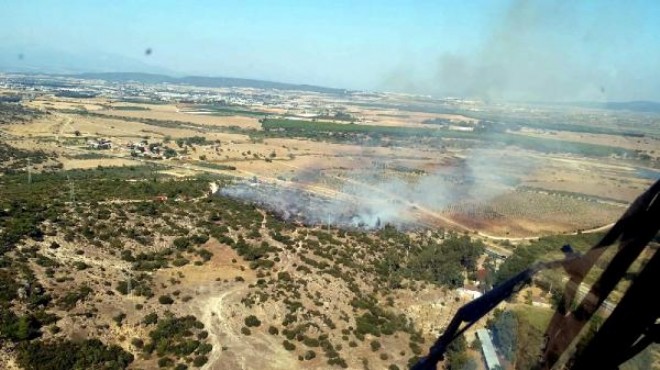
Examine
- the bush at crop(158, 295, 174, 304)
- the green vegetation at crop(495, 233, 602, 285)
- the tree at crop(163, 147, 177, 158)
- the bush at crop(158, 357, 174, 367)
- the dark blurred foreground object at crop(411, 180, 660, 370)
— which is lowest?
the tree at crop(163, 147, 177, 158)

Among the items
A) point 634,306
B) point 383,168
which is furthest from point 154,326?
point 383,168

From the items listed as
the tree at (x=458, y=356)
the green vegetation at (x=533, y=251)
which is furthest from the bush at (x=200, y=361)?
the green vegetation at (x=533, y=251)

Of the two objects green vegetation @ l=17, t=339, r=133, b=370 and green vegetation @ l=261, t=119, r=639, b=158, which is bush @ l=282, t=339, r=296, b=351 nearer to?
green vegetation @ l=17, t=339, r=133, b=370

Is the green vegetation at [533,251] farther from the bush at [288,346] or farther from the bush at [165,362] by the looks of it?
the bush at [165,362]

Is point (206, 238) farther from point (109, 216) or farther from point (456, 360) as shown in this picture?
point (456, 360)

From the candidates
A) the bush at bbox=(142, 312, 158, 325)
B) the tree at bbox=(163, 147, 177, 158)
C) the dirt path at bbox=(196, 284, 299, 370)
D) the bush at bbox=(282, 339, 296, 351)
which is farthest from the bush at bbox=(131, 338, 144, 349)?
the tree at bbox=(163, 147, 177, 158)

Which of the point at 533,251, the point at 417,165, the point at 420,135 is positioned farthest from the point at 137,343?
the point at 420,135

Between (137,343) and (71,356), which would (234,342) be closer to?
(137,343)

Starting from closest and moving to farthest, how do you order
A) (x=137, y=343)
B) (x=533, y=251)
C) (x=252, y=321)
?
(x=137, y=343)
(x=252, y=321)
(x=533, y=251)
